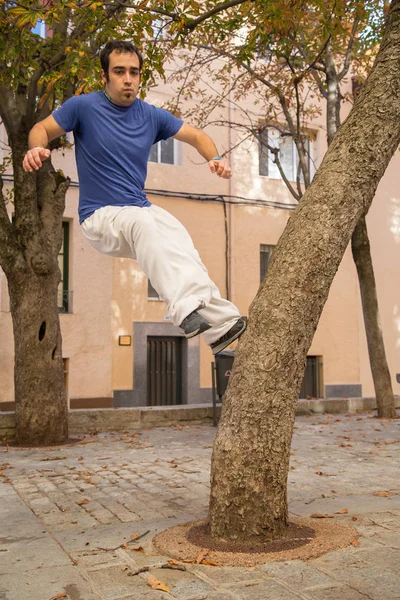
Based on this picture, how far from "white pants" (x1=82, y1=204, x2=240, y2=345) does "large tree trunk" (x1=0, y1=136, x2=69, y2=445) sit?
6.50 m

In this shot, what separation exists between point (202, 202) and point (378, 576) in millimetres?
15061

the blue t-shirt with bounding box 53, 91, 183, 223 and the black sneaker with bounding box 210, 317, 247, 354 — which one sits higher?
the blue t-shirt with bounding box 53, 91, 183, 223

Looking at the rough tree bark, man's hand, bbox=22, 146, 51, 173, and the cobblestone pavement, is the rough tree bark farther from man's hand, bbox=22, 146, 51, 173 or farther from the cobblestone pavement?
man's hand, bbox=22, 146, 51, 173

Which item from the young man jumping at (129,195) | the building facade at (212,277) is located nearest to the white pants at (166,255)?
the young man jumping at (129,195)

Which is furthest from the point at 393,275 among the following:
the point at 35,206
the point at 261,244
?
the point at 35,206

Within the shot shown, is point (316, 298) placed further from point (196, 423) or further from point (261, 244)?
point (261, 244)

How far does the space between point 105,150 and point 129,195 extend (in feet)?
0.92

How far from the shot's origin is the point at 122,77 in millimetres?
3871

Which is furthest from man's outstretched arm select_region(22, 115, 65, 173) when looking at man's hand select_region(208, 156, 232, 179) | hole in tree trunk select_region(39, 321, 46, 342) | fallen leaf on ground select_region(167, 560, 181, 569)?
hole in tree trunk select_region(39, 321, 46, 342)

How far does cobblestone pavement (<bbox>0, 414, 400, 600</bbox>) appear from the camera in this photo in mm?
3779

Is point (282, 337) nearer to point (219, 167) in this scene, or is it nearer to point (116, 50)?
point (219, 167)

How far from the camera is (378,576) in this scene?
383 cm

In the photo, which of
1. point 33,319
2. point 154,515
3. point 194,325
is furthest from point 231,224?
point 194,325

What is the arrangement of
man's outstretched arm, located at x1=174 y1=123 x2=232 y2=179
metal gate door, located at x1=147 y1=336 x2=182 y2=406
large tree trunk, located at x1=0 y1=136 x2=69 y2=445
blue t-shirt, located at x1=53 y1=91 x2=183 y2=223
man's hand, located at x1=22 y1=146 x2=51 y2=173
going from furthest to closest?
metal gate door, located at x1=147 y1=336 x2=182 y2=406
large tree trunk, located at x1=0 y1=136 x2=69 y2=445
man's outstretched arm, located at x1=174 y1=123 x2=232 y2=179
blue t-shirt, located at x1=53 y1=91 x2=183 y2=223
man's hand, located at x1=22 y1=146 x2=51 y2=173
